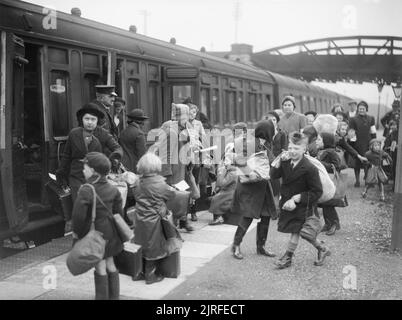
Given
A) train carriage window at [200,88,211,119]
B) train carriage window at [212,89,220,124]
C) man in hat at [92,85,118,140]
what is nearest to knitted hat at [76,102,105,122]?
man in hat at [92,85,118,140]

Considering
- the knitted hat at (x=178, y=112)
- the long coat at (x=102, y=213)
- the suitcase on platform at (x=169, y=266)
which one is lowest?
the suitcase on platform at (x=169, y=266)

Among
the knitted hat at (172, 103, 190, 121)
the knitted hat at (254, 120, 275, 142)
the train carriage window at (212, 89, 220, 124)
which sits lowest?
the knitted hat at (254, 120, 275, 142)

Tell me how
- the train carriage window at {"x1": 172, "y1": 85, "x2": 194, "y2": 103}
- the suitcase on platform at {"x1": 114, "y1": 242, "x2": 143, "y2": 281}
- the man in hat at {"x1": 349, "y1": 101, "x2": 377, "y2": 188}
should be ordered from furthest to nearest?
the man in hat at {"x1": 349, "y1": 101, "x2": 377, "y2": 188} < the train carriage window at {"x1": 172, "y1": 85, "x2": 194, "y2": 103} < the suitcase on platform at {"x1": 114, "y1": 242, "x2": 143, "y2": 281}

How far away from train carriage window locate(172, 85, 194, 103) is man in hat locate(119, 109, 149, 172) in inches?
116

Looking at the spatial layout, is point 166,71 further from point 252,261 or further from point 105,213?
point 105,213

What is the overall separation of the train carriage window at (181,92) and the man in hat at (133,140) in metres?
2.94

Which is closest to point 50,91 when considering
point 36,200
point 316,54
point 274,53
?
point 36,200

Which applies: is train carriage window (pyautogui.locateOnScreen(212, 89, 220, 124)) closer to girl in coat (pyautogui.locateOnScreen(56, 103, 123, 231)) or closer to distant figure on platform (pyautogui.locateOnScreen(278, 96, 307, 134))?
distant figure on platform (pyautogui.locateOnScreen(278, 96, 307, 134))

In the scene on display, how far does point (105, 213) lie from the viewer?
3982 millimetres

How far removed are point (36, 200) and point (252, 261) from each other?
2793mm

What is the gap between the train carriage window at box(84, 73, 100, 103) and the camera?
711cm

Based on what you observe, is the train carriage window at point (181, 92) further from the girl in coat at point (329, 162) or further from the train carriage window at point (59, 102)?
the girl in coat at point (329, 162)

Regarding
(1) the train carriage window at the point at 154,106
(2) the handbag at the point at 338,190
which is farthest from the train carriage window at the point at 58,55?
(2) the handbag at the point at 338,190

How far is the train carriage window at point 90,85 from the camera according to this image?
7105mm
